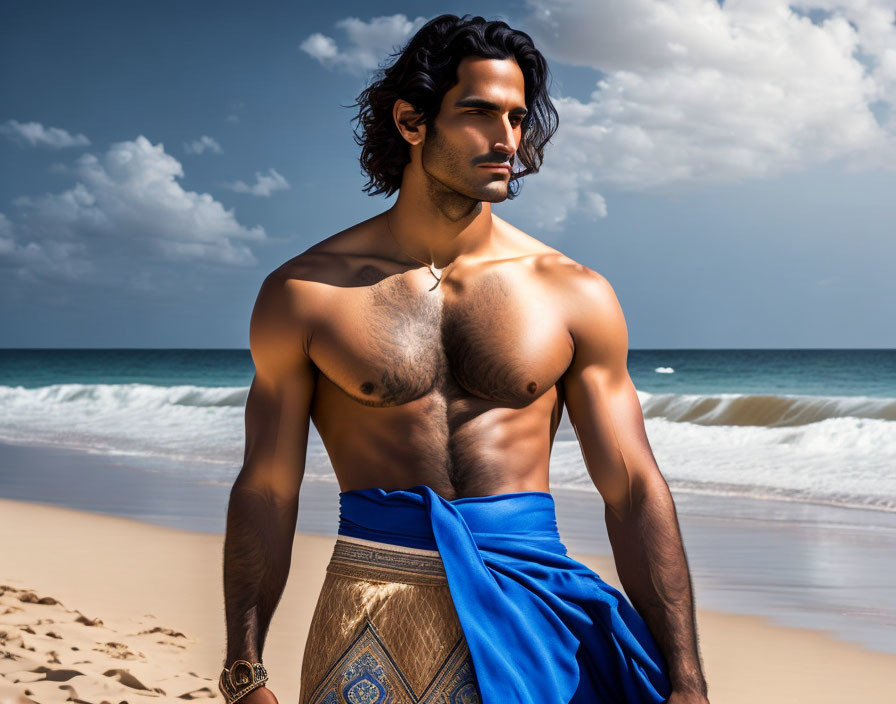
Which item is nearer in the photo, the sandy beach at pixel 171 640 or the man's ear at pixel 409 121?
the man's ear at pixel 409 121

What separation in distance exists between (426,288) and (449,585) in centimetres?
56

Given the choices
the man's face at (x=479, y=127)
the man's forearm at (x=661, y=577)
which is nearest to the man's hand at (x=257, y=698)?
the man's forearm at (x=661, y=577)

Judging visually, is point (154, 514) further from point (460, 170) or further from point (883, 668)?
point (460, 170)

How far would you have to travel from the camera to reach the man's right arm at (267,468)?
2.15m

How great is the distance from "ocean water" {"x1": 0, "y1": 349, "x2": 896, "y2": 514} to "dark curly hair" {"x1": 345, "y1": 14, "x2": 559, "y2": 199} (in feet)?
28.1

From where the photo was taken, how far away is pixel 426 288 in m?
2.17

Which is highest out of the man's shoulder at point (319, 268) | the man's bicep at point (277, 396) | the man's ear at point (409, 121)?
the man's ear at point (409, 121)

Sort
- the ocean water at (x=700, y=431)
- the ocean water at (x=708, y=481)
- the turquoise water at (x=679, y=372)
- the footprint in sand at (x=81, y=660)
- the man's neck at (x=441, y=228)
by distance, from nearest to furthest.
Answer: the man's neck at (x=441, y=228)
the footprint in sand at (x=81, y=660)
the ocean water at (x=708, y=481)
the ocean water at (x=700, y=431)
the turquoise water at (x=679, y=372)

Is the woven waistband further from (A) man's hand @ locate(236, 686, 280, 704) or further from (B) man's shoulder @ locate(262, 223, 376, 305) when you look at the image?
(B) man's shoulder @ locate(262, 223, 376, 305)

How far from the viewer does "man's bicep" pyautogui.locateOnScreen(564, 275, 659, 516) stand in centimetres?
Answer: 215

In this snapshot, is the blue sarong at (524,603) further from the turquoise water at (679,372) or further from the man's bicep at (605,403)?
the turquoise water at (679,372)

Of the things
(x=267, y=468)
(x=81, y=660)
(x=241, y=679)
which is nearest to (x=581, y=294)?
(x=267, y=468)

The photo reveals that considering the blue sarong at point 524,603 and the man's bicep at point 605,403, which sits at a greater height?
the man's bicep at point 605,403

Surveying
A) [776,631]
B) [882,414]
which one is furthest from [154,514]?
[882,414]
